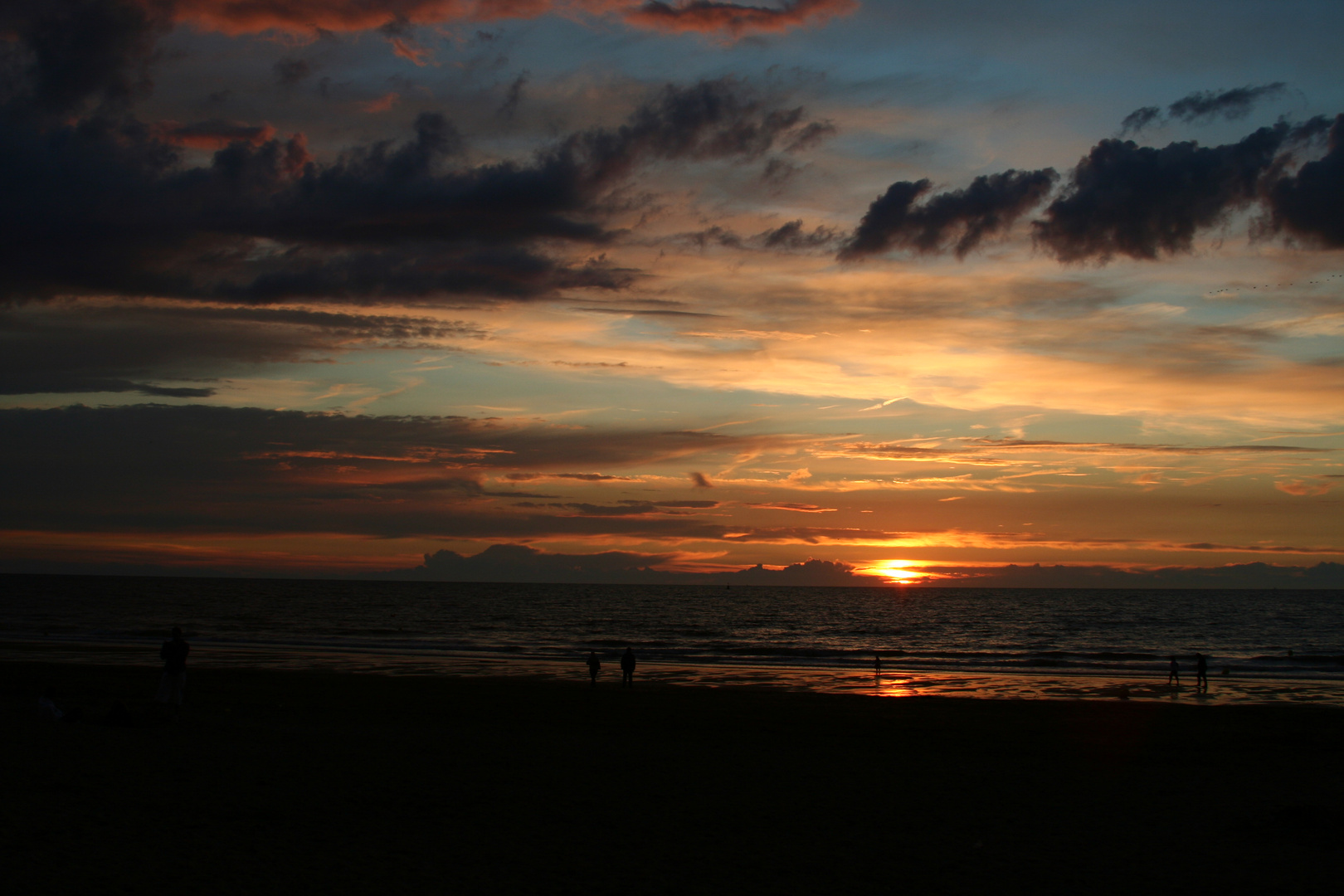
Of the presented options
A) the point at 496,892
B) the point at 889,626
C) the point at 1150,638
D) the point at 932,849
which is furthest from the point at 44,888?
the point at 889,626

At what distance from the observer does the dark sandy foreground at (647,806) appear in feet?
33.3

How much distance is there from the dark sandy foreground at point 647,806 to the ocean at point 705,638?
65.8 ft

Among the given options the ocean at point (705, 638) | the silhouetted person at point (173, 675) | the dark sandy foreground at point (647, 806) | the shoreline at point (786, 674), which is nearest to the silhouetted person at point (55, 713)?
the dark sandy foreground at point (647, 806)

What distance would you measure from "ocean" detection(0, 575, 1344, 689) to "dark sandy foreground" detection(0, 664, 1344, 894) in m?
20.1

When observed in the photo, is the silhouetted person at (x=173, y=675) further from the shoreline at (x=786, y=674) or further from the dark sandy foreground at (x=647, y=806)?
the shoreline at (x=786, y=674)

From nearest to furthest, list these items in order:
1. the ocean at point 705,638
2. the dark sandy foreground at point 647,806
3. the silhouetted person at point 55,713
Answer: the dark sandy foreground at point 647,806 < the silhouetted person at point 55,713 < the ocean at point 705,638

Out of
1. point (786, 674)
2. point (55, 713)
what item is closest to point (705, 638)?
point (786, 674)

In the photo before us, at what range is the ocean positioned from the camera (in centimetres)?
4759

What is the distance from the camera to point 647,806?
44.6 feet

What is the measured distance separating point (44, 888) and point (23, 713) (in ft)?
44.0

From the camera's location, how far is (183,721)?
19.1m

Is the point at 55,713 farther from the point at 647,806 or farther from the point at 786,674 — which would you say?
the point at 786,674

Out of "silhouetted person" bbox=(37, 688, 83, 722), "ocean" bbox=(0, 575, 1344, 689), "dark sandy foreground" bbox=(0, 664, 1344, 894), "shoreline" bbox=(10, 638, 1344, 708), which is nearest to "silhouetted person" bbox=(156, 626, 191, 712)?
"dark sandy foreground" bbox=(0, 664, 1344, 894)

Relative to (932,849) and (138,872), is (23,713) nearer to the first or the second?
(138,872)
